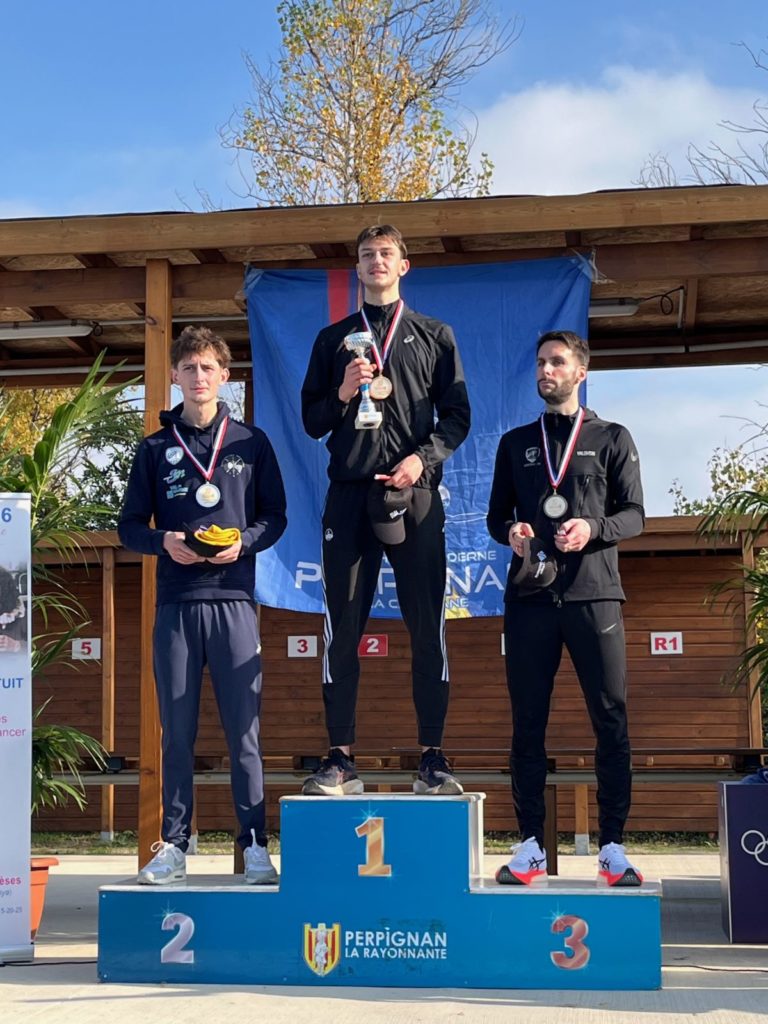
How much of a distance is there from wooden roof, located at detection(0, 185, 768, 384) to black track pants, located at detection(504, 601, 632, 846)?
88.2 inches

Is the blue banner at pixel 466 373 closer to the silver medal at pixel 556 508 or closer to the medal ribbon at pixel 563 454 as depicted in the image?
the medal ribbon at pixel 563 454

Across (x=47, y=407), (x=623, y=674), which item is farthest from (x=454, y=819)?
(x=47, y=407)

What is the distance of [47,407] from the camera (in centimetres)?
1966

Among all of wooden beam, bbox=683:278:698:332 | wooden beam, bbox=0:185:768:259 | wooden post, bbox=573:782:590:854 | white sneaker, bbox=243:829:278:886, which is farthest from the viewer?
wooden post, bbox=573:782:590:854

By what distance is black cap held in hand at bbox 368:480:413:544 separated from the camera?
4.42 meters

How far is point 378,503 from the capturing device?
444 cm

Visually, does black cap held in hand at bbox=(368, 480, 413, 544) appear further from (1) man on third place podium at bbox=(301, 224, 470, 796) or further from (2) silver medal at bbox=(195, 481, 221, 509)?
(2) silver medal at bbox=(195, 481, 221, 509)

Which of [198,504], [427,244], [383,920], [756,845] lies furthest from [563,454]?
[427,244]

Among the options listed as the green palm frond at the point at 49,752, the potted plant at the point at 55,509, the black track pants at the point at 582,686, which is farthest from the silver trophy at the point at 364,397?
the green palm frond at the point at 49,752

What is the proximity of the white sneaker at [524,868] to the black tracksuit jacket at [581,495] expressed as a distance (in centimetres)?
86

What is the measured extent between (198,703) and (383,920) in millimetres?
992

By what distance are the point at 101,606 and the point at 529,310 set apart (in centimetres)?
782

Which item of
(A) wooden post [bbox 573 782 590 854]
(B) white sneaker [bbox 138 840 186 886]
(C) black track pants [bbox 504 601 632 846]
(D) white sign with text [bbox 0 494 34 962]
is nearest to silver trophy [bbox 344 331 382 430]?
(C) black track pants [bbox 504 601 632 846]

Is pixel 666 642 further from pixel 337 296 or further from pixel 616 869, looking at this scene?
pixel 616 869
